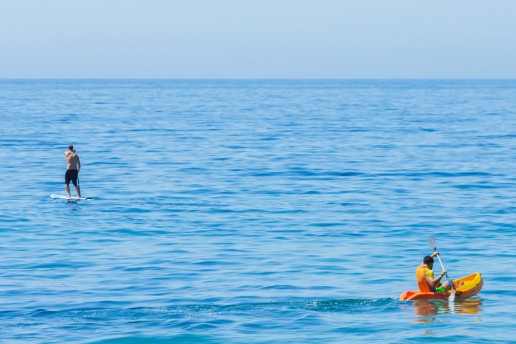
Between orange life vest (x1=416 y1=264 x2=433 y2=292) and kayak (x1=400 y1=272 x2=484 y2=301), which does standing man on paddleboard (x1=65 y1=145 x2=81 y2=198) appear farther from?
orange life vest (x1=416 y1=264 x2=433 y2=292)

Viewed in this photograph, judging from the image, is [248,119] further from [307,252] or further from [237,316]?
[237,316]

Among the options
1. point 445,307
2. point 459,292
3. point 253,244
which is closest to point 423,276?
point 445,307

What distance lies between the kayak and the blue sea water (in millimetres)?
220

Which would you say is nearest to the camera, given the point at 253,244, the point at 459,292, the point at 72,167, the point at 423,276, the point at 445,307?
the point at 445,307

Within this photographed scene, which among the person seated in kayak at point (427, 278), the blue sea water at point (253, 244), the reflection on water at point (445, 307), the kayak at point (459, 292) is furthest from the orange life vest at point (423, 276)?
the blue sea water at point (253, 244)

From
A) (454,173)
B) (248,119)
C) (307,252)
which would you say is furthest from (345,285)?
(248,119)

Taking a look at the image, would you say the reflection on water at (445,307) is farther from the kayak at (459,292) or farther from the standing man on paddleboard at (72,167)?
the standing man on paddleboard at (72,167)

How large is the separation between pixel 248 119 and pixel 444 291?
79121 millimetres

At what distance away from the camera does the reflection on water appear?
20.2m

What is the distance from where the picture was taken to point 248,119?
99.6 meters

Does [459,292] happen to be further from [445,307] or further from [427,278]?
[427,278]

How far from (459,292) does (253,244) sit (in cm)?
810

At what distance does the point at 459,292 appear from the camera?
68.9 feet

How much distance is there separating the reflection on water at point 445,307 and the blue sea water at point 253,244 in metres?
0.05
